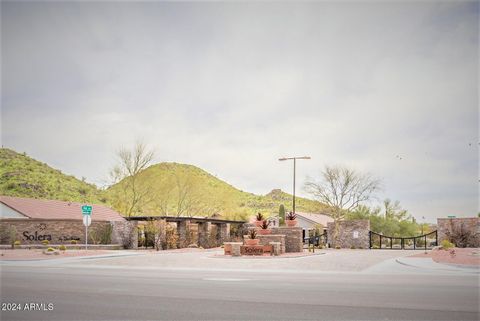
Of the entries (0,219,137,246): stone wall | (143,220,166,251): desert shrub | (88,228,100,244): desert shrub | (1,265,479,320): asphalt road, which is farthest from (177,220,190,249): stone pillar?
(1,265,479,320): asphalt road

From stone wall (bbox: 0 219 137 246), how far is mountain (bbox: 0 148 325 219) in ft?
65.3

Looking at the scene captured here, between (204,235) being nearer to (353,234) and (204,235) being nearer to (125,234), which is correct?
(125,234)

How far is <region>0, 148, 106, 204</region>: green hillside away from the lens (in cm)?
6544

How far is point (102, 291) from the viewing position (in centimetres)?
1287

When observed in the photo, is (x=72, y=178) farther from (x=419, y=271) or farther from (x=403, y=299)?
(x=403, y=299)

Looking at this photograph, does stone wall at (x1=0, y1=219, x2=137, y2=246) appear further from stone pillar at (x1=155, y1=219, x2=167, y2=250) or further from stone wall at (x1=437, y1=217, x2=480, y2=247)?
stone wall at (x1=437, y1=217, x2=480, y2=247)

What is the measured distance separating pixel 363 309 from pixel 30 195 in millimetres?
62394

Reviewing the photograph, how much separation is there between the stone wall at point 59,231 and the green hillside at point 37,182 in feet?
90.3

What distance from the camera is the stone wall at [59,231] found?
3788 centimetres

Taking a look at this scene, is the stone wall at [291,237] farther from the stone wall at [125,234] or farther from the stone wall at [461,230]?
the stone wall at [461,230]

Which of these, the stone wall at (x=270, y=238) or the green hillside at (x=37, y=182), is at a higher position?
the green hillside at (x=37, y=182)

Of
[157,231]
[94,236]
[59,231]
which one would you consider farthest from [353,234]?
[59,231]

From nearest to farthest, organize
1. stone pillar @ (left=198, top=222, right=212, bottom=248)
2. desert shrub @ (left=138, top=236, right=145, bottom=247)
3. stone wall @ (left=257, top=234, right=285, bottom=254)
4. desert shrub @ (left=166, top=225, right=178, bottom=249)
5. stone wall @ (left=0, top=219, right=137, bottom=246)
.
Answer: stone wall @ (left=257, top=234, right=285, bottom=254)
stone wall @ (left=0, top=219, right=137, bottom=246)
desert shrub @ (left=166, top=225, right=178, bottom=249)
desert shrub @ (left=138, top=236, right=145, bottom=247)
stone pillar @ (left=198, top=222, right=212, bottom=248)

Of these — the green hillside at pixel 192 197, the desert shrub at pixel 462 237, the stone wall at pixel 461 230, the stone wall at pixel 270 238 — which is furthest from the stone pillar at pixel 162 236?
the desert shrub at pixel 462 237
